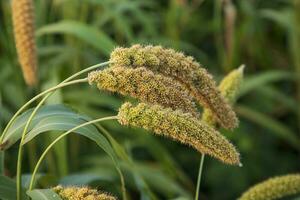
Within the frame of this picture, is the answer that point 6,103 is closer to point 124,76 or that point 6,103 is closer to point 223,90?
point 223,90

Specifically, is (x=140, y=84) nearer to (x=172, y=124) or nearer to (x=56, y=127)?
(x=172, y=124)

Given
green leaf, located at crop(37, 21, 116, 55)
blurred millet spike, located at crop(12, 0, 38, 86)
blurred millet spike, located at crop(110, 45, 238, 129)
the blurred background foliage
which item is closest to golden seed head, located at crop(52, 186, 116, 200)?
blurred millet spike, located at crop(110, 45, 238, 129)

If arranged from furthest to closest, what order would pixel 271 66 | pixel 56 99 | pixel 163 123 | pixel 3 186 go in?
1. pixel 271 66
2. pixel 56 99
3. pixel 3 186
4. pixel 163 123

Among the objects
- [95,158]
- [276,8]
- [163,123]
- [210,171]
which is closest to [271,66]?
[276,8]

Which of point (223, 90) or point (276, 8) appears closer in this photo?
point (223, 90)

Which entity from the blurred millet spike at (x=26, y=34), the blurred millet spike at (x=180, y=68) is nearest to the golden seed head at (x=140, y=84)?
the blurred millet spike at (x=180, y=68)

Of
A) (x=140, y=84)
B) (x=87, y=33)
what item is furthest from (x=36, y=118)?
(x=87, y=33)
